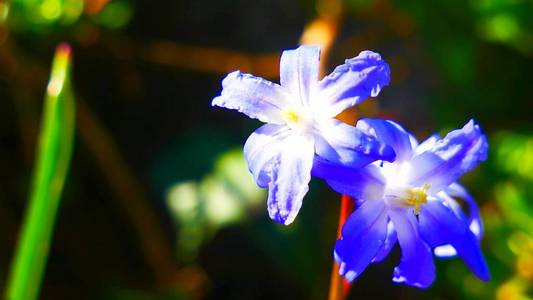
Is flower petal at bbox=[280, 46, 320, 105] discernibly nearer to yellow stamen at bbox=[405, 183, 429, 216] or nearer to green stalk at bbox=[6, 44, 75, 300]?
yellow stamen at bbox=[405, 183, 429, 216]

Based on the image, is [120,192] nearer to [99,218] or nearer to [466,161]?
[99,218]

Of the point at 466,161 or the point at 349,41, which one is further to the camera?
the point at 349,41

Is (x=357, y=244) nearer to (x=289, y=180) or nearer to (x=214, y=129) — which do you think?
(x=289, y=180)

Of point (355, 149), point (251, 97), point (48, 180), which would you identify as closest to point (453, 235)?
point (355, 149)

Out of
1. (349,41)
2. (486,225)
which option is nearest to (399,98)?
(349,41)

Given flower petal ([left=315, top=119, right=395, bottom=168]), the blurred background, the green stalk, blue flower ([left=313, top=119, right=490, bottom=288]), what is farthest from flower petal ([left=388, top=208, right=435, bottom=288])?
the blurred background

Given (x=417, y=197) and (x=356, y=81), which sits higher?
(x=356, y=81)

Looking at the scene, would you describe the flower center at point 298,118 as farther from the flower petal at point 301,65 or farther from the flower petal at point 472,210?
the flower petal at point 472,210
